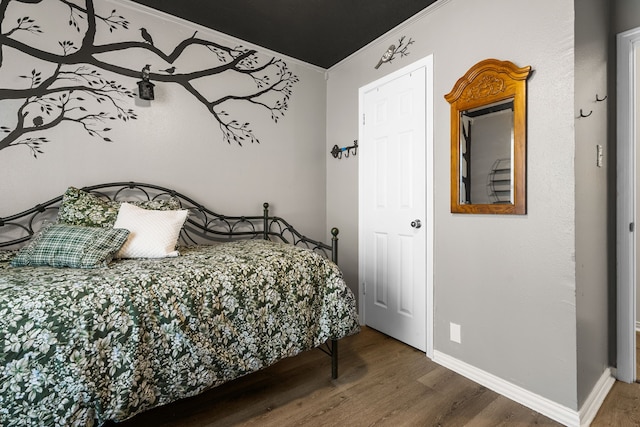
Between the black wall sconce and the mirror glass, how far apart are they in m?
2.08

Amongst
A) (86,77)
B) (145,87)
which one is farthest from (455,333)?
(86,77)

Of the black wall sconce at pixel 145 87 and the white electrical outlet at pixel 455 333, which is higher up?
the black wall sconce at pixel 145 87

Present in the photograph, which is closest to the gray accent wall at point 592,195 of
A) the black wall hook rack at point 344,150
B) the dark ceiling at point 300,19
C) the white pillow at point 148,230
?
the dark ceiling at point 300,19

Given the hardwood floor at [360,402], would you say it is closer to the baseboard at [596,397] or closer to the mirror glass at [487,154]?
the baseboard at [596,397]

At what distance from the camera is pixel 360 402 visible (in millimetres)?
1619

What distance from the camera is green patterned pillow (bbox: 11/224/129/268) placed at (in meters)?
1.40

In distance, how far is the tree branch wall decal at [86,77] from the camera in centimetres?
177

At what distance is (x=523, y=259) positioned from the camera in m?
1.62

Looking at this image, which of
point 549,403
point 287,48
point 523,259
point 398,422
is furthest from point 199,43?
point 549,403

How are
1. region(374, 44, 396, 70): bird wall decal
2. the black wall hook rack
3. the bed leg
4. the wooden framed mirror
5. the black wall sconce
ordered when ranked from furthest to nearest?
the black wall hook rack, region(374, 44, 396, 70): bird wall decal, the black wall sconce, the bed leg, the wooden framed mirror

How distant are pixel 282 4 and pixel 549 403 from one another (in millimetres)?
2809

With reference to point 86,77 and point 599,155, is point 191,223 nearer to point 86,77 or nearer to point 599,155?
point 86,77

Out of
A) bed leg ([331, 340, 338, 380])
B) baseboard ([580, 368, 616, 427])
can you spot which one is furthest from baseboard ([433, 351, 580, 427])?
bed leg ([331, 340, 338, 380])

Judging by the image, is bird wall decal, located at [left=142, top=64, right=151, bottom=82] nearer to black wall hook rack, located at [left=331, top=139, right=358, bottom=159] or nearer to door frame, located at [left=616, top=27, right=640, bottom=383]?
black wall hook rack, located at [left=331, top=139, right=358, bottom=159]
